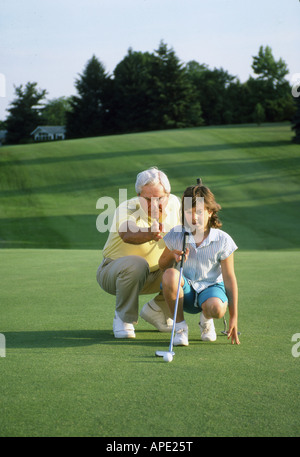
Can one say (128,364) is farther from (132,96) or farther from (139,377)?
(132,96)

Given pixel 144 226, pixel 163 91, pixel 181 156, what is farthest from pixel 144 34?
pixel 144 226

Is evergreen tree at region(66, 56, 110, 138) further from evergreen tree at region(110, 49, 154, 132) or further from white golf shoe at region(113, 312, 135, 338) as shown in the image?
white golf shoe at region(113, 312, 135, 338)

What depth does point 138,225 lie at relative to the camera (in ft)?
16.3

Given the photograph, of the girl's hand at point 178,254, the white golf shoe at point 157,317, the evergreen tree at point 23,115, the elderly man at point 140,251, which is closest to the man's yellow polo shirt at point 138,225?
the elderly man at point 140,251

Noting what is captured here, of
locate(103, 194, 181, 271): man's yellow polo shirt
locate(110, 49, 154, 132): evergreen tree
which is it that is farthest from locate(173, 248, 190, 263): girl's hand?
locate(110, 49, 154, 132): evergreen tree

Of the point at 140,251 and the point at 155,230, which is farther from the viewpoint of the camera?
the point at 140,251

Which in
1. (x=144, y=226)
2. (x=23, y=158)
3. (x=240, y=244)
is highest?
(x=23, y=158)

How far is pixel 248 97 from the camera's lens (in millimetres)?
68812

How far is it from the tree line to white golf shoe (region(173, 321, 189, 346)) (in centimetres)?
6016

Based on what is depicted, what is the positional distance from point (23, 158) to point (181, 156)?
30.5 ft

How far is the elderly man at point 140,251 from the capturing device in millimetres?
4723

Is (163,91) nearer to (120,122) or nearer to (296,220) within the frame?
(120,122)

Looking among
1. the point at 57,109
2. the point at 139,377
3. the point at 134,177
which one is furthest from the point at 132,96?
the point at 139,377

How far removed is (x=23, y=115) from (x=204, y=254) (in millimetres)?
71022
